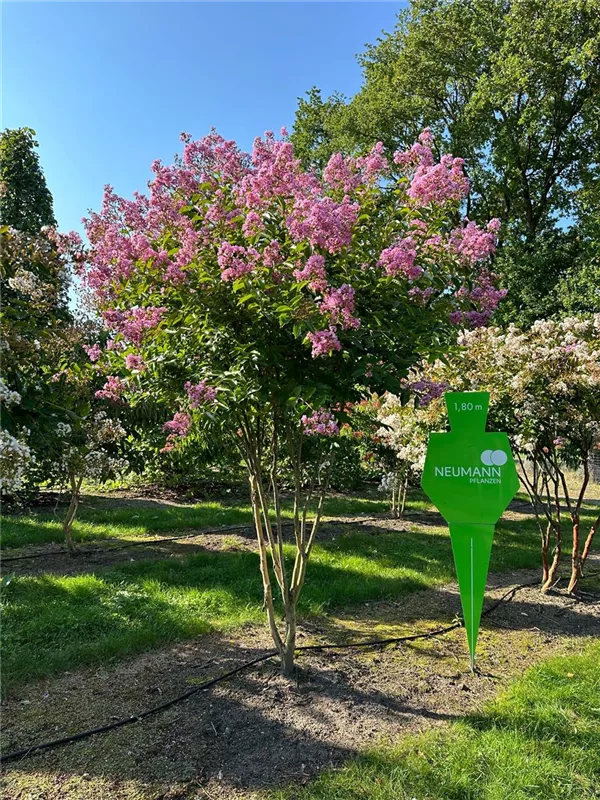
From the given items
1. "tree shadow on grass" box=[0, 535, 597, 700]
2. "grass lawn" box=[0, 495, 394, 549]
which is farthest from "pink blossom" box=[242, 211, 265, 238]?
"grass lawn" box=[0, 495, 394, 549]

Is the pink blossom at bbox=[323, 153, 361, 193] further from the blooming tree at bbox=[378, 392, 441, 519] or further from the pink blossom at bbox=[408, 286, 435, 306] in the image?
the blooming tree at bbox=[378, 392, 441, 519]

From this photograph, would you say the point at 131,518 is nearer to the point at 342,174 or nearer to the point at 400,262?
the point at 342,174

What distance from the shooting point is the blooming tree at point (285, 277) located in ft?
7.63

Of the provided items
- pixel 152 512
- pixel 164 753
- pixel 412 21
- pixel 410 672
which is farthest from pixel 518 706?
pixel 412 21

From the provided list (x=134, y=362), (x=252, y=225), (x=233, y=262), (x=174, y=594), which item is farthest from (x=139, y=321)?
(x=174, y=594)

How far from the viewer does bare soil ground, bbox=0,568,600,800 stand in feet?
7.25

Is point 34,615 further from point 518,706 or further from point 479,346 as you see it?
point 479,346

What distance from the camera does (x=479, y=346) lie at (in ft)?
15.4

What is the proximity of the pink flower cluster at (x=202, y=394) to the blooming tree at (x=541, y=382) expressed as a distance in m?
2.14

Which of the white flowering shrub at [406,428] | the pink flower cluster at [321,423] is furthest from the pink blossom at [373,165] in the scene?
the white flowering shrub at [406,428]

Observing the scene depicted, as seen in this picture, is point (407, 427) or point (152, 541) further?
point (152, 541)

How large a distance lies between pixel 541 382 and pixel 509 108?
1388 cm

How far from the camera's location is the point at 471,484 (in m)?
3.21

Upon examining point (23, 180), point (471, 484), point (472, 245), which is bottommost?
point (471, 484)
